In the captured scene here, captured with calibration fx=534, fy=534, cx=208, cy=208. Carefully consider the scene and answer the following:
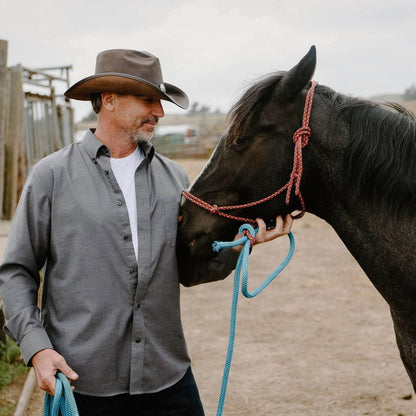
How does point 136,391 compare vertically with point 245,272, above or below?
below

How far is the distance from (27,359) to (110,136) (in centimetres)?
95

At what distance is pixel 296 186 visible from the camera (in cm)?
207

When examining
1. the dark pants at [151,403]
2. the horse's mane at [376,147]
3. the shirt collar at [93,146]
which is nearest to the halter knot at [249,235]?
the horse's mane at [376,147]

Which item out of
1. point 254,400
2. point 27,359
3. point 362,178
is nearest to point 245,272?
point 362,178

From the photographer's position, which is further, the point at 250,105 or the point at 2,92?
the point at 2,92

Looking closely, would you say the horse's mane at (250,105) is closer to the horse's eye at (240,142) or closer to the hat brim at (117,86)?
the horse's eye at (240,142)

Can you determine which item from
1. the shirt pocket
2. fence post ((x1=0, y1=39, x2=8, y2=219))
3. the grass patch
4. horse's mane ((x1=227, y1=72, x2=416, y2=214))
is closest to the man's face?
the shirt pocket

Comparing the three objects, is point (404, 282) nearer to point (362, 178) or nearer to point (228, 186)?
point (362, 178)

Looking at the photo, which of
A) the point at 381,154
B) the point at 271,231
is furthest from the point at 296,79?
the point at 271,231

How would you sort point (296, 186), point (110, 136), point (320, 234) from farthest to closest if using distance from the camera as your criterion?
point (320, 234) < point (110, 136) < point (296, 186)

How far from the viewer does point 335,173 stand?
6.81 ft

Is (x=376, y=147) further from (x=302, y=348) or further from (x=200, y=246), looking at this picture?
(x=302, y=348)

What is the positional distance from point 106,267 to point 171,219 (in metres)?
0.35

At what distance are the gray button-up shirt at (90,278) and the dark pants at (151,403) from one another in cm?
4
